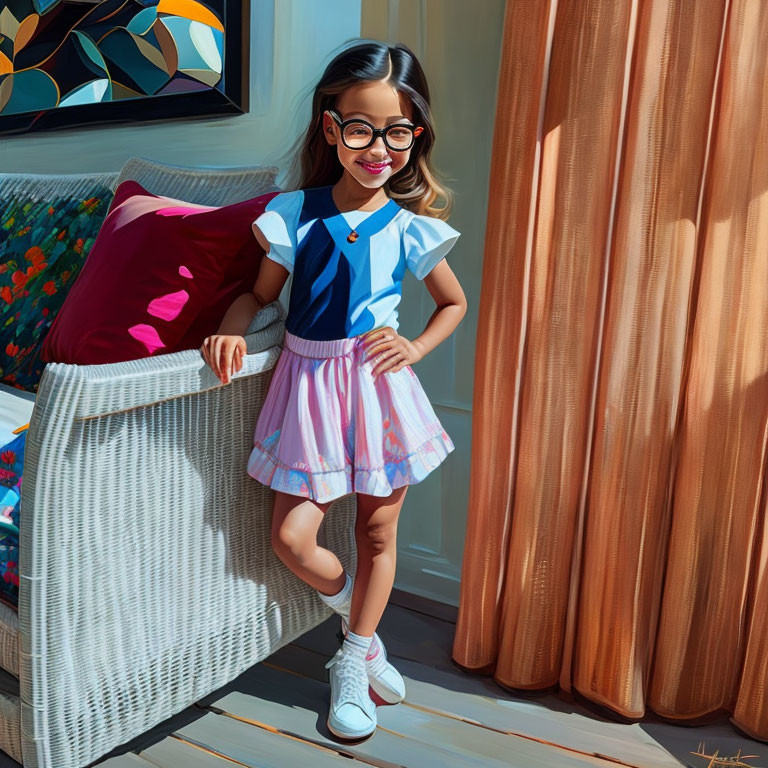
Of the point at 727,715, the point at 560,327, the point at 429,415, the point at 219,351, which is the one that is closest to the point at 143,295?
the point at 219,351

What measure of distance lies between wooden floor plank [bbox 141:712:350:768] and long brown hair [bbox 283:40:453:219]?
0.92 meters

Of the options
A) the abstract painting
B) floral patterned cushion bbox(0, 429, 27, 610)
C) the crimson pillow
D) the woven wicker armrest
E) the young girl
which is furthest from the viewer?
the abstract painting

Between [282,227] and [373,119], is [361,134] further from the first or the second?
[282,227]

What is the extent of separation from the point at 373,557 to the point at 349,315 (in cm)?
43

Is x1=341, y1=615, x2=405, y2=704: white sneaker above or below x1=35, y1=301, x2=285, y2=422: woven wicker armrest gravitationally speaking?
below

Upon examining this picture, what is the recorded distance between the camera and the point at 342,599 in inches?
49.2

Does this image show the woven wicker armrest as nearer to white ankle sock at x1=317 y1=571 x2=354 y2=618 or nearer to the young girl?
the young girl

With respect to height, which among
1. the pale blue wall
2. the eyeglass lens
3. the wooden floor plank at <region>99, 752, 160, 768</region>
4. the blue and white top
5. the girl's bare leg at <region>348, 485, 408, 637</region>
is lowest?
the wooden floor plank at <region>99, 752, 160, 768</region>

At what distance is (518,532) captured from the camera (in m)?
1.32

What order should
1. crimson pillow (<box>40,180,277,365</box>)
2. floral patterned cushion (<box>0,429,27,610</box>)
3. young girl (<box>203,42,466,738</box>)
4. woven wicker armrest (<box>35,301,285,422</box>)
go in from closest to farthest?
1. woven wicker armrest (<box>35,301,285,422</box>)
2. floral patterned cushion (<box>0,429,27,610</box>)
3. young girl (<box>203,42,466,738</box>)
4. crimson pillow (<box>40,180,277,365</box>)

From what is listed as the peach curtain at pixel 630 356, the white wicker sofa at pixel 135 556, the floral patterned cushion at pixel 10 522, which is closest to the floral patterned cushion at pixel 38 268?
the floral patterned cushion at pixel 10 522

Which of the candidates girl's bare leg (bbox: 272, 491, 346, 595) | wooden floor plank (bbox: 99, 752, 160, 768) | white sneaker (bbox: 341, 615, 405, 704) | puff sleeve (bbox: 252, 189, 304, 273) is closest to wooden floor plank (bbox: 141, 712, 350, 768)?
wooden floor plank (bbox: 99, 752, 160, 768)

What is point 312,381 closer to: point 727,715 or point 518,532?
point 518,532

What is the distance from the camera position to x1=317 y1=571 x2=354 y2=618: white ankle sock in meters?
1.24
